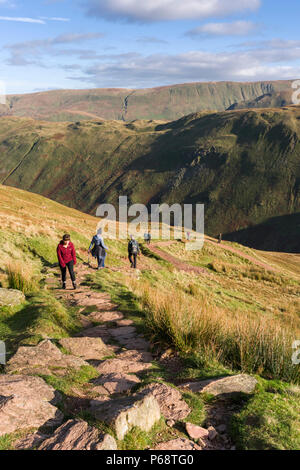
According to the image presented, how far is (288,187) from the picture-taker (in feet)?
401

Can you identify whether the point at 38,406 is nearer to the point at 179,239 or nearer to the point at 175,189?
the point at 179,239

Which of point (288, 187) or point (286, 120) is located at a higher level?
point (286, 120)

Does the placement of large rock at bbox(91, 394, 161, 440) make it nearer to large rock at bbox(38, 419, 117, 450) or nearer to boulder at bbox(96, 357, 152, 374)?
large rock at bbox(38, 419, 117, 450)

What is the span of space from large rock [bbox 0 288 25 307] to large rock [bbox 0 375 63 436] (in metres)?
4.58

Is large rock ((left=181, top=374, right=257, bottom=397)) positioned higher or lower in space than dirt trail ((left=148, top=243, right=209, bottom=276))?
higher

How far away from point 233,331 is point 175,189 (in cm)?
14496

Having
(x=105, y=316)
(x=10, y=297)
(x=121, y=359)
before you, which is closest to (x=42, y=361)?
(x=121, y=359)

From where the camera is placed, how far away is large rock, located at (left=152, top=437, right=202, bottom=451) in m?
3.84

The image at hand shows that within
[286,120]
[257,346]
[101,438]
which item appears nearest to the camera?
[101,438]

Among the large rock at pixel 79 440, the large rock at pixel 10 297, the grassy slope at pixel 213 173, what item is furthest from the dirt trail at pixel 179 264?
the grassy slope at pixel 213 173

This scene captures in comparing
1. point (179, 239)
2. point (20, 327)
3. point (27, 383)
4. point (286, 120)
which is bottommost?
point (179, 239)

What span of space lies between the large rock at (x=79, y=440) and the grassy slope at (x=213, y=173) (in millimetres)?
102769

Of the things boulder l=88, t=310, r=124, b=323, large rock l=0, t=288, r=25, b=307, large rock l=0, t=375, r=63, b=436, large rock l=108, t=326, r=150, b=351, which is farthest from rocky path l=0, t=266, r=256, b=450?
large rock l=0, t=288, r=25, b=307

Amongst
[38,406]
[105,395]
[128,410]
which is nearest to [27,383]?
[38,406]
